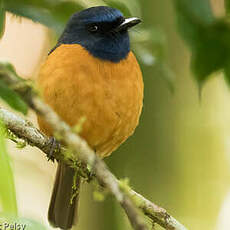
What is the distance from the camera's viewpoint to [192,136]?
248 inches

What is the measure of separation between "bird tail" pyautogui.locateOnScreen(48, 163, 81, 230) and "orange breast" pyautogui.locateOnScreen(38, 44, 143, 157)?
48 cm

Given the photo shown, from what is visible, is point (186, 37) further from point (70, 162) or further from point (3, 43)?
point (3, 43)

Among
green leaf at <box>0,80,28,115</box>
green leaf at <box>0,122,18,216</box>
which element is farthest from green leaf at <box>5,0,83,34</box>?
green leaf at <box>0,122,18,216</box>

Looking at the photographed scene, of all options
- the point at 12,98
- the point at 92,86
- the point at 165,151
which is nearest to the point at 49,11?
the point at 92,86

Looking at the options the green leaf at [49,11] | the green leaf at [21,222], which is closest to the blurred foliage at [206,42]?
the green leaf at [49,11]

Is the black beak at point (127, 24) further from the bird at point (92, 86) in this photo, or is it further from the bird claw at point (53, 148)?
the bird claw at point (53, 148)

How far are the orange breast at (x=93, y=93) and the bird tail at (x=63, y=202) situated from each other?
484 millimetres

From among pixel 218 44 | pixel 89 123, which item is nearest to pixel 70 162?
pixel 89 123

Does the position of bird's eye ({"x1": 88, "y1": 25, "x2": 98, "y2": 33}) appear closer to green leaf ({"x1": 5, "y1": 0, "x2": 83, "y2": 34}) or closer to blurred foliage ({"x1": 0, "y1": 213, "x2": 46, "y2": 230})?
green leaf ({"x1": 5, "y1": 0, "x2": 83, "y2": 34})

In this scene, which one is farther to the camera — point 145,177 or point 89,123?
point 145,177

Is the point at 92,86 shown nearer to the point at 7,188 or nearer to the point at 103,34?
the point at 103,34

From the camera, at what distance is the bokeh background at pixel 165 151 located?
5484 mm

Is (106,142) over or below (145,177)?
below

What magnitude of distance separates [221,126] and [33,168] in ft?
7.80
